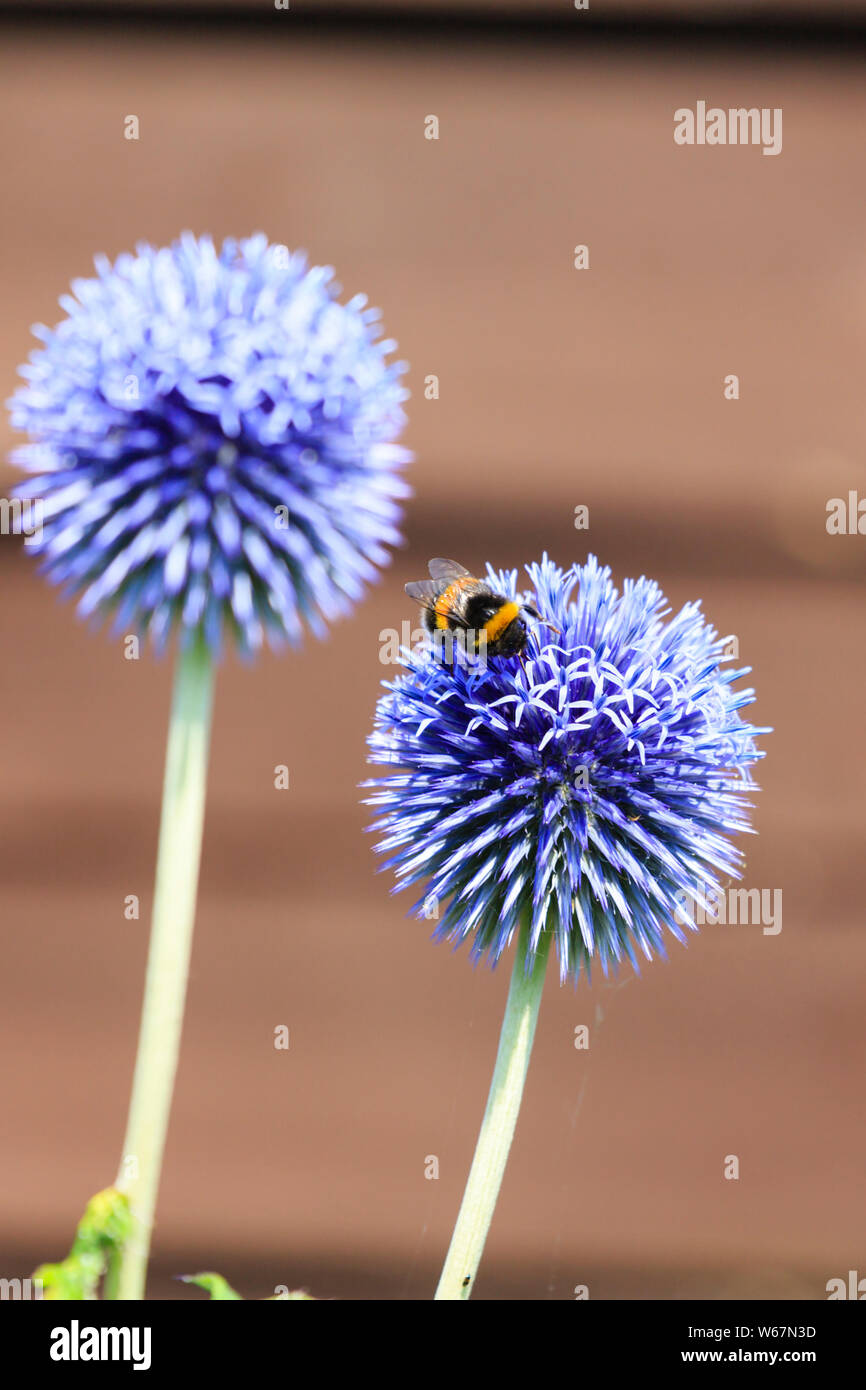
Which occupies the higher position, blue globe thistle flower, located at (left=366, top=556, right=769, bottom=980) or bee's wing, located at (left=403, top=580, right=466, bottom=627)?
bee's wing, located at (left=403, top=580, right=466, bottom=627)

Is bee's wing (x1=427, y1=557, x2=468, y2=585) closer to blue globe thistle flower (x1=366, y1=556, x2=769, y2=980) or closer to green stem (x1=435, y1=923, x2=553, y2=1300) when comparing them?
blue globe thistle flower (x1=366, y1=556, x2=769, y2=980)

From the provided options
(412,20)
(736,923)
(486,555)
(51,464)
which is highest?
(412,20)

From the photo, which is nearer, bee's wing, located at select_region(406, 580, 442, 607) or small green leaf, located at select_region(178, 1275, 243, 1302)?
small green leaf, located at select_region(178, 1275, 243, 1302)

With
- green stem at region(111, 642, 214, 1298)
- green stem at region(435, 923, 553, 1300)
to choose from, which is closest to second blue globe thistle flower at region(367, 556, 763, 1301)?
green stem at region(435, 923, 553, 1300)

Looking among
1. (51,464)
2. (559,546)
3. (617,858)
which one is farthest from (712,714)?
(559,546)

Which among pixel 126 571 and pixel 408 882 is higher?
pixel 126 571

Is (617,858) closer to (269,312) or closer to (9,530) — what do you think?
(269,312)
